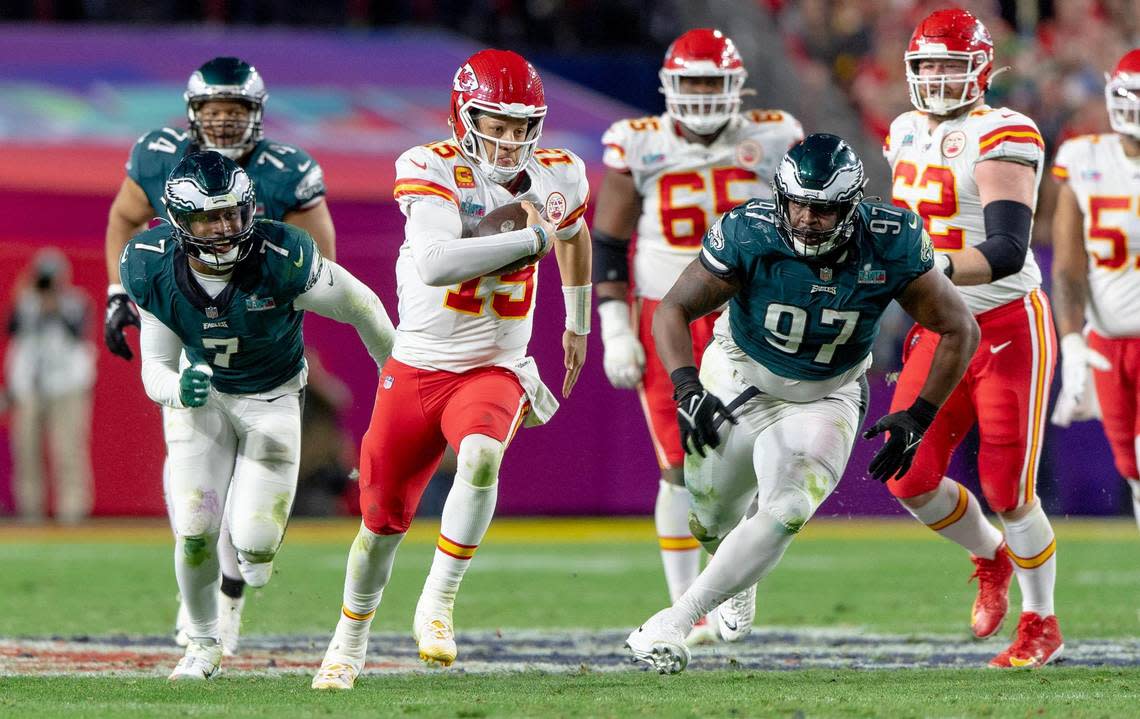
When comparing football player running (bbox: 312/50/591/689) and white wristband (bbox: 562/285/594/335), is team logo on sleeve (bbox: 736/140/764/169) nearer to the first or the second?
white wristband (bbox: 562/285/594/335)

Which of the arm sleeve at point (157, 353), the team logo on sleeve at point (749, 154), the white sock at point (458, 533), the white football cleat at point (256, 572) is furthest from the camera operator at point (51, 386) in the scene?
the white sock at point (458, 533)

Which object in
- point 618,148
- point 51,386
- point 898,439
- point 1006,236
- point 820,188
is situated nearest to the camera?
point 820,188

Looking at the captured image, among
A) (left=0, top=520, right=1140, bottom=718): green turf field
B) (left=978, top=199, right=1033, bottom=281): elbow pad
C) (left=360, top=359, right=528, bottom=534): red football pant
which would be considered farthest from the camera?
(left=978, top=199, right=1033, bottom=281): elbow pad

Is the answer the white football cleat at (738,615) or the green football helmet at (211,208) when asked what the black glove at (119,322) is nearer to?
the green football helmet at (211,208)

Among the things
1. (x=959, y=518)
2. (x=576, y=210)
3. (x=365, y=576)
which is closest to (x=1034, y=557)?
(x=959, y=518)

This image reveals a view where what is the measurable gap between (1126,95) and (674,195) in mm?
1702

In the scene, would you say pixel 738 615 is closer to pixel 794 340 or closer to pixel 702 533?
pixel 702 533

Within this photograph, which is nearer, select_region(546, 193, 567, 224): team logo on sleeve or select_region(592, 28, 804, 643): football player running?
select_region(546, 193, 567, 224): team logo on sleeve

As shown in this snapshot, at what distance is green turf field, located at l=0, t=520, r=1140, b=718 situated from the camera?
15.7ft

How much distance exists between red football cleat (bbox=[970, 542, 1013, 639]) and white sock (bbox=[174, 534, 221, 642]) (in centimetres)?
261

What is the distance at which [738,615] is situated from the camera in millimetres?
6012

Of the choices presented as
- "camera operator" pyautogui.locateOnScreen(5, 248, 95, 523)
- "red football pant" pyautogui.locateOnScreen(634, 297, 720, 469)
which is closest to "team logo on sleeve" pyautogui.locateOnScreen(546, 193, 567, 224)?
"red football pant" pyautogui.locateOnScreen(634, 297, 720, 469)

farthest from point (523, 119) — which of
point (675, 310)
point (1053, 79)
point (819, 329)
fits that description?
point (1053, 79)

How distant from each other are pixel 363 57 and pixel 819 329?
9997 mm
